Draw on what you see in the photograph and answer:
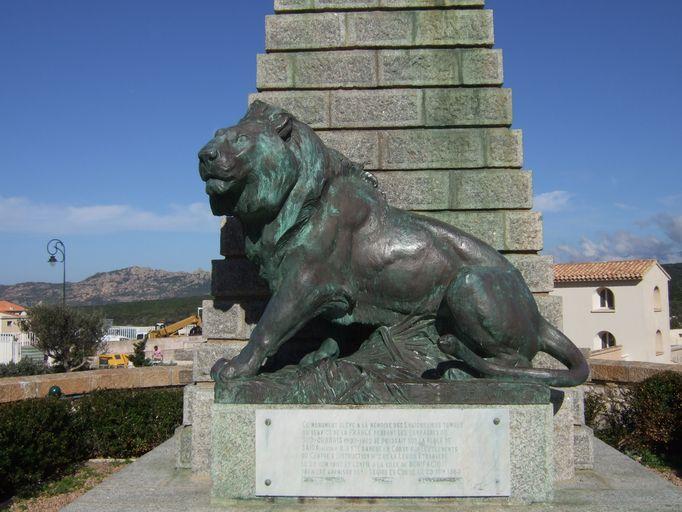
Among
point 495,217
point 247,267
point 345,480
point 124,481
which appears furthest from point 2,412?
point 495,217

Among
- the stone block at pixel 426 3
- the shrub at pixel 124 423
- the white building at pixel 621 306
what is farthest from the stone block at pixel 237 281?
the white building at pixel 621 306

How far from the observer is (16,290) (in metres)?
156

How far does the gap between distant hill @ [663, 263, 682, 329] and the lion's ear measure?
200 feet

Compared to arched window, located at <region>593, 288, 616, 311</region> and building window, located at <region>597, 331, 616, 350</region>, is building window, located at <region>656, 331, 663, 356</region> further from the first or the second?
arched window, located at <region>593, 288, 616, 311</region>

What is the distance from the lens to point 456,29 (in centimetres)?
543

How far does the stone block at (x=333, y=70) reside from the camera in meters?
5.41

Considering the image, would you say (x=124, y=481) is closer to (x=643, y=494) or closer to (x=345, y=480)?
(x=345, y=480)

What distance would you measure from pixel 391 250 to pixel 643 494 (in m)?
2.19

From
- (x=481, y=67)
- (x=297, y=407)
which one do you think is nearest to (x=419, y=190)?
(x=481, y=67)

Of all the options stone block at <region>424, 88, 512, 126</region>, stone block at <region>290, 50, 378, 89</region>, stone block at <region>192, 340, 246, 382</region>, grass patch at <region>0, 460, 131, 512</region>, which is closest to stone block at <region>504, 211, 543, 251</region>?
stone block at <region>424, 88, 512, 126</region>

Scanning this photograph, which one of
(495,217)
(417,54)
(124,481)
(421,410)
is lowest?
(124,481)

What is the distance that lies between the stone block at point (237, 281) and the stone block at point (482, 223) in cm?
157

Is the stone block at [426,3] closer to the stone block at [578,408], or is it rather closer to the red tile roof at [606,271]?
the stone block at [578,408]

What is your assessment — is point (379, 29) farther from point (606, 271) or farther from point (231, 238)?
point (606, 271)
